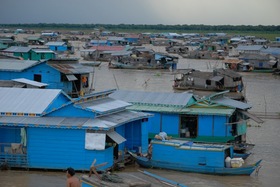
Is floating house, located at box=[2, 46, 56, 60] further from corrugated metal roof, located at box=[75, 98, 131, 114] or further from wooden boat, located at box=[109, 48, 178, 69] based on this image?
corrugated metal roof, located at box=[75, 98, 131, 114]

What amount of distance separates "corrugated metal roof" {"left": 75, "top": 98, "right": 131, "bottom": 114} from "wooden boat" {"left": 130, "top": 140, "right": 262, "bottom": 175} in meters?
1.17

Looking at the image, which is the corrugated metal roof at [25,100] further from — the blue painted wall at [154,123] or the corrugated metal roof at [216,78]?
the corrugated metal roof at [216,78]

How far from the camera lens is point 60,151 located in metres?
11.4

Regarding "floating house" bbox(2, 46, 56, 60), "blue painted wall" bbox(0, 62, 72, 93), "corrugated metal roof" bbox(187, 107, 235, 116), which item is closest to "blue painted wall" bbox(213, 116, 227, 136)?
"corrugated metal roof" bbox(187, 107, 235, 116)

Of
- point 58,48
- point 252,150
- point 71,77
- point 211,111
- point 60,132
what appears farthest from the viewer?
point 58,48

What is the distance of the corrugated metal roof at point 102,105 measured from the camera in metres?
11.6

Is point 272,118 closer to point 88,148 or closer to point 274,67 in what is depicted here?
point 88,148

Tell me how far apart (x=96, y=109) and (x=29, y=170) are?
73.3 inches

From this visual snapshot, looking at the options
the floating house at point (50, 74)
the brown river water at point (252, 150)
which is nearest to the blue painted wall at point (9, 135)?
the brown river water at point (252, 150)

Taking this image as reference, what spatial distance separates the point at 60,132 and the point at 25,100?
57.1 inches

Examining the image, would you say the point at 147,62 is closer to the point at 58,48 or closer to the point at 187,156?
the point at 58,48

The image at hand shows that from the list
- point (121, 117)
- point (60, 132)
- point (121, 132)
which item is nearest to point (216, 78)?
point (121, 132)

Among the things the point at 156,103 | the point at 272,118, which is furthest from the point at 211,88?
the point at 156,103

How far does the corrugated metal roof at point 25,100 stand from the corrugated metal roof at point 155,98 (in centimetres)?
242
